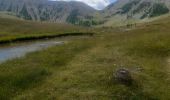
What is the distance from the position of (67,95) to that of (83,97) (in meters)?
1.17

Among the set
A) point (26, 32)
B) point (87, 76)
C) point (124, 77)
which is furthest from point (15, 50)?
point (26, 32)

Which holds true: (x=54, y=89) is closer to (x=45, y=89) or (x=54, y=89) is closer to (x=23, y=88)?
(x=45, y=89)

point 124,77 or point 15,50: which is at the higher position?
point 124,77

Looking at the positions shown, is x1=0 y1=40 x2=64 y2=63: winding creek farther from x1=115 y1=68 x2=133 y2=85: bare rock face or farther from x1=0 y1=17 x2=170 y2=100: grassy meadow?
x1=115 y1=68 x2=133 y2=85: bare rock face

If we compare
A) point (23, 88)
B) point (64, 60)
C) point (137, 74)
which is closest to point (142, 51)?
point (64, 60)

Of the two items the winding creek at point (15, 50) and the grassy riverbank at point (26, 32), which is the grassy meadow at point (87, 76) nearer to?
the winding creek at point (15, 50)

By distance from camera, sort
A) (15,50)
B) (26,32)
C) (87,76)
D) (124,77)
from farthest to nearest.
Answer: (26,32) < (15,50) < (87,76) < (124,77)

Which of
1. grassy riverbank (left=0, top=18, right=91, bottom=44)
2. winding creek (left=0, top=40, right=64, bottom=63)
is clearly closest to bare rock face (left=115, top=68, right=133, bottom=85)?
winding creek (left=0, top=40, right=64, bottom=63)

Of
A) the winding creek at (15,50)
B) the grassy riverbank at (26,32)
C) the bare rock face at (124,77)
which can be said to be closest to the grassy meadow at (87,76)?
the bare rock face at (124,77)

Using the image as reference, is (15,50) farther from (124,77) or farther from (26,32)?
(26,32)

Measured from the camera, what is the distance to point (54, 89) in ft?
86.3

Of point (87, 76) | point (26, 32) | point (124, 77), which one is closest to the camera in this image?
point (124, 77)

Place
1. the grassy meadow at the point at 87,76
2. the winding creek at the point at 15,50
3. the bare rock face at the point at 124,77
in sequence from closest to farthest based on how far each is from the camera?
the grassy meadow at the point at 87,76, the bare rock face at the point at 124,77, the winding creek at the point at 15,50

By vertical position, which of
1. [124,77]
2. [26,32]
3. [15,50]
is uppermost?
[124,77]
